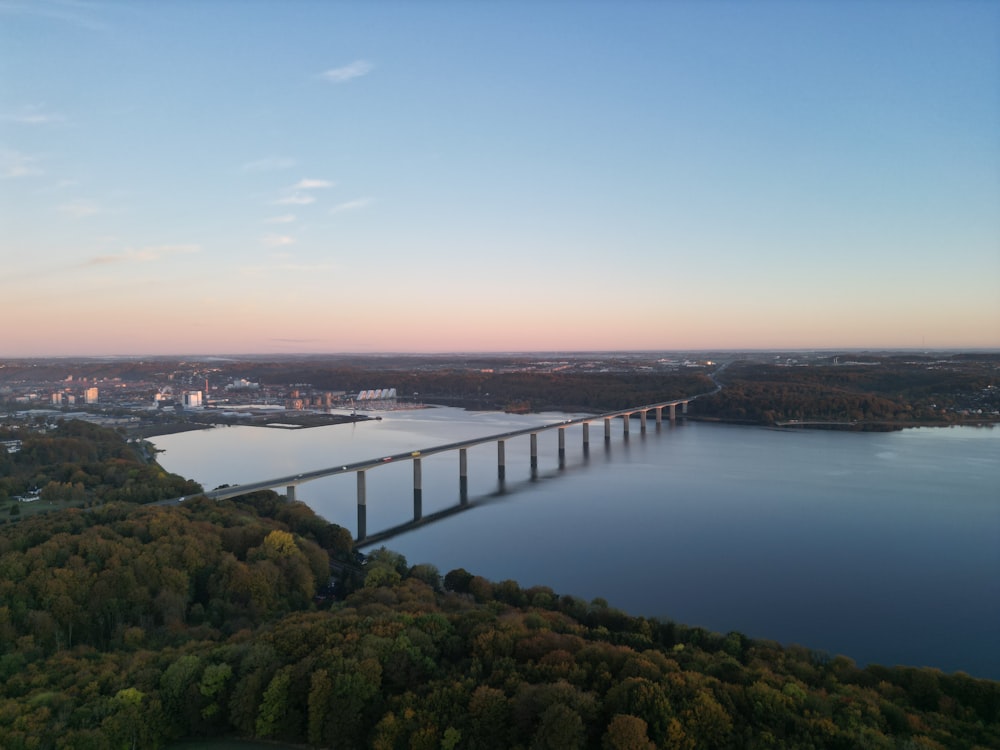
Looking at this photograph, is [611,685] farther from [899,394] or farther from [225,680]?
[899,394]

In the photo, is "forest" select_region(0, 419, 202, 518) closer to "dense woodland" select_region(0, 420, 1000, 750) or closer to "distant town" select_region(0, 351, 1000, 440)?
"dense woodland" select_region(0, 420, 1000, 750)

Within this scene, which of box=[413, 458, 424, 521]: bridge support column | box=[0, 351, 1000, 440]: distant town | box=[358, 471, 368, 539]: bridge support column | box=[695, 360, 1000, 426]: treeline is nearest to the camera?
box=[358, 471, 368, 539]: bridge support column

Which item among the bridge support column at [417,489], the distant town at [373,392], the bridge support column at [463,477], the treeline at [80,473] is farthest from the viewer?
the distant town at [373,392]

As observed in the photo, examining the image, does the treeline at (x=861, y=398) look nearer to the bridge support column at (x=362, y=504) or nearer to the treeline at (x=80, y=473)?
the bridge support column at (x=362, y=504)

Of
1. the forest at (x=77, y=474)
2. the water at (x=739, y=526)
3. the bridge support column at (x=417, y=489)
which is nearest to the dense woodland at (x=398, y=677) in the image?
the water at (x=739, y=526)

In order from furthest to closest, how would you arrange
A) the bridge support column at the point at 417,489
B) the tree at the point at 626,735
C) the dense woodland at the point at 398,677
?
1. the bridge support column at the point at 417,489
2. the dense woodland at the point at 398,677
3. the tree at the point at 626,735

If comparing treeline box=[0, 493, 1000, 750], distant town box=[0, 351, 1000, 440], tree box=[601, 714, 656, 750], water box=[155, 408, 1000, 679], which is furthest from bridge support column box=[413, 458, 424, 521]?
distant town box=[0, 351, 1000, 440]

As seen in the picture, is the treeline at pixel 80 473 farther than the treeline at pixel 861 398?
No
